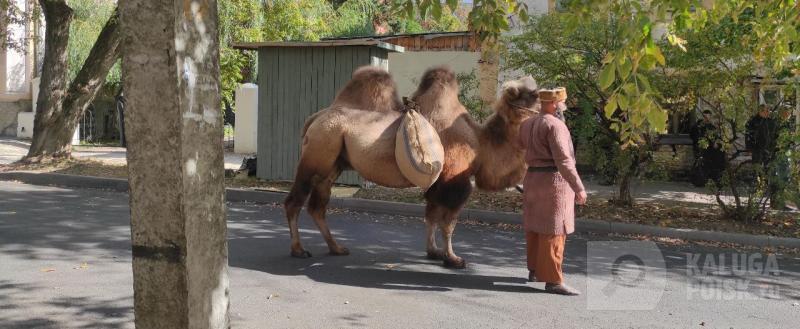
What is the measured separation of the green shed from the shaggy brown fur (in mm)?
5455

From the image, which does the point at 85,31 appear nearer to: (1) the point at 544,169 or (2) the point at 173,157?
(1) the point at 544,169

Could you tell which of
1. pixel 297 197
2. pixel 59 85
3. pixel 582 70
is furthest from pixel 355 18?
pixel 297 197

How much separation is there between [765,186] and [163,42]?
888cm

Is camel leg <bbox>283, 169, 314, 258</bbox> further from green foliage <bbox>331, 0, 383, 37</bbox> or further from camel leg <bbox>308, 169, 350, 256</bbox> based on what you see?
green foliage <bbox>331, 0, 383, 37</bbox>

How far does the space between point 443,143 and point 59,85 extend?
11.3m

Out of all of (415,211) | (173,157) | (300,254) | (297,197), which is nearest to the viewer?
(173,157)

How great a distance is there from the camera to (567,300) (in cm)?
600

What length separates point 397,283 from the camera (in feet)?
21.2

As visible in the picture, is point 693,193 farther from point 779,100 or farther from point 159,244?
point 159,244

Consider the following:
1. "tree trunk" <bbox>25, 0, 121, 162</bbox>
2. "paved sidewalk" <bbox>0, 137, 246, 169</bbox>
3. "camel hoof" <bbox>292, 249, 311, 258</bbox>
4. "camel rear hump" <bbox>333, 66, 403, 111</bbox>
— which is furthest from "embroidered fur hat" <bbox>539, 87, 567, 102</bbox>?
"tree trunk" <bbox>25, 0, 121, 162</bbox>

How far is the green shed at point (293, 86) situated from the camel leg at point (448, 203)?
19.6 feet

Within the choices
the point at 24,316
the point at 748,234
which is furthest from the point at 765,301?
the point at 24,316

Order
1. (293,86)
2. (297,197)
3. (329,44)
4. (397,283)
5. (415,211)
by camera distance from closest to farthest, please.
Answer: (397,283), (297,197), (415,211), (329,44), (293,86)

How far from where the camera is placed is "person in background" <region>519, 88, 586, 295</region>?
19.9ft
